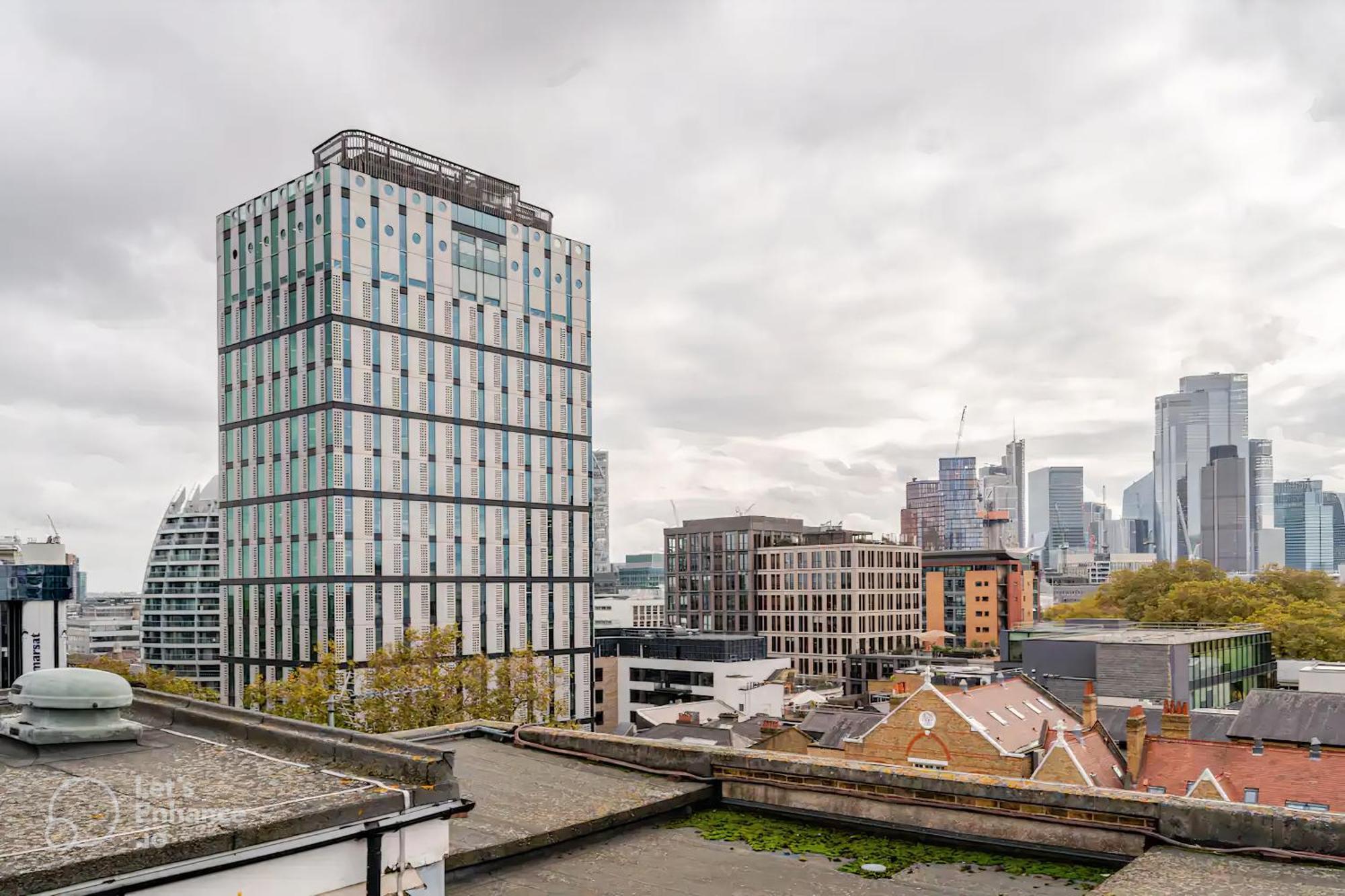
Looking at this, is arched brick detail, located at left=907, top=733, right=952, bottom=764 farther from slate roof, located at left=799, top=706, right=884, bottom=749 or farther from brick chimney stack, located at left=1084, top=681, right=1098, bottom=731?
brick chimney stack, located at left=1084, top=681, right=1098, bottom=731

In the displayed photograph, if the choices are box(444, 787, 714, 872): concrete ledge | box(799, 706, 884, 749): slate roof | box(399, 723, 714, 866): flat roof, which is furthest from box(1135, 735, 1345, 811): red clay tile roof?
box(444, 787, 714, 872): concrete ledge

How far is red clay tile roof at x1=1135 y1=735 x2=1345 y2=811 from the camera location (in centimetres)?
3256

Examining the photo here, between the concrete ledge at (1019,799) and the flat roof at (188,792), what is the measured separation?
11.9 ft

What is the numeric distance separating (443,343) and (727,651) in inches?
1487

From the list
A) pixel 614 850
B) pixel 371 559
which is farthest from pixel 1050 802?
pixel 371 559

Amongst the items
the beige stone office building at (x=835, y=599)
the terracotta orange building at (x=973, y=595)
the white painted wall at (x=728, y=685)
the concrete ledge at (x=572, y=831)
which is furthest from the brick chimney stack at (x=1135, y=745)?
the terracotta orange building at (x=973, y=595)

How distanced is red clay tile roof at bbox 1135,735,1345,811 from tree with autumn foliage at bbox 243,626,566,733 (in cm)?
2453

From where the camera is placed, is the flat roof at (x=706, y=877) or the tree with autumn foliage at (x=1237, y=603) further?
the tree with autumn foliage at (x=1237, y=603)

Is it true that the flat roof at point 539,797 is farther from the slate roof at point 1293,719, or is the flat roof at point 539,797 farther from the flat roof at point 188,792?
the slate roof at point 1293,719

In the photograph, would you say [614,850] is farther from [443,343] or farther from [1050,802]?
[443,343]

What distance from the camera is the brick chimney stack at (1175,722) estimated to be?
4116 centimetres

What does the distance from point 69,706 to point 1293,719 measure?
47.9 metres

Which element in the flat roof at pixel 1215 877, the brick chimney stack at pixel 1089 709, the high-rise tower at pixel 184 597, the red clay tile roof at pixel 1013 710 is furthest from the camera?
the high-rise tower at pixel 184 597

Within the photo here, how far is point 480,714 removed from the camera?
42.0 metres
